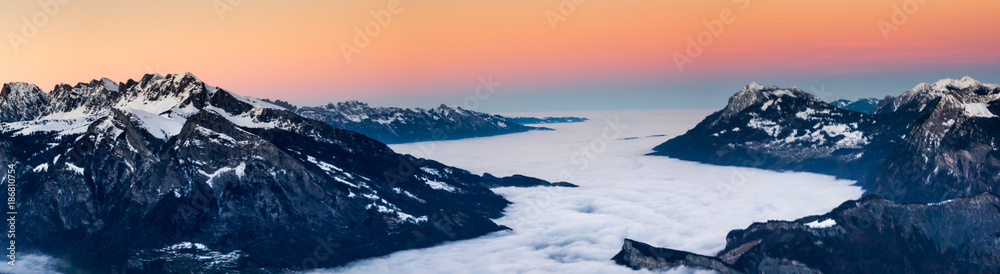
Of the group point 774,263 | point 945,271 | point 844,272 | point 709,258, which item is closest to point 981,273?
point 945,271

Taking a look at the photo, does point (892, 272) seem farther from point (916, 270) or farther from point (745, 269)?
point (745, 269)

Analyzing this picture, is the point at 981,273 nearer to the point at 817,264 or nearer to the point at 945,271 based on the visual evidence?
the point at 945,271

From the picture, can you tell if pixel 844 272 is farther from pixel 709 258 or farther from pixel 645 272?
pixel 645 272

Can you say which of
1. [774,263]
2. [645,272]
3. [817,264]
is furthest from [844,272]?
[645,272]

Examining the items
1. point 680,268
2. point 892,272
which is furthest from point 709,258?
point 892,272

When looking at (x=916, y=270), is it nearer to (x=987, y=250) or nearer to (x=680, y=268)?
(x=987, y=250)

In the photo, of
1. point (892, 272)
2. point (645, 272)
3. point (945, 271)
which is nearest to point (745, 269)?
point (645, 272)
